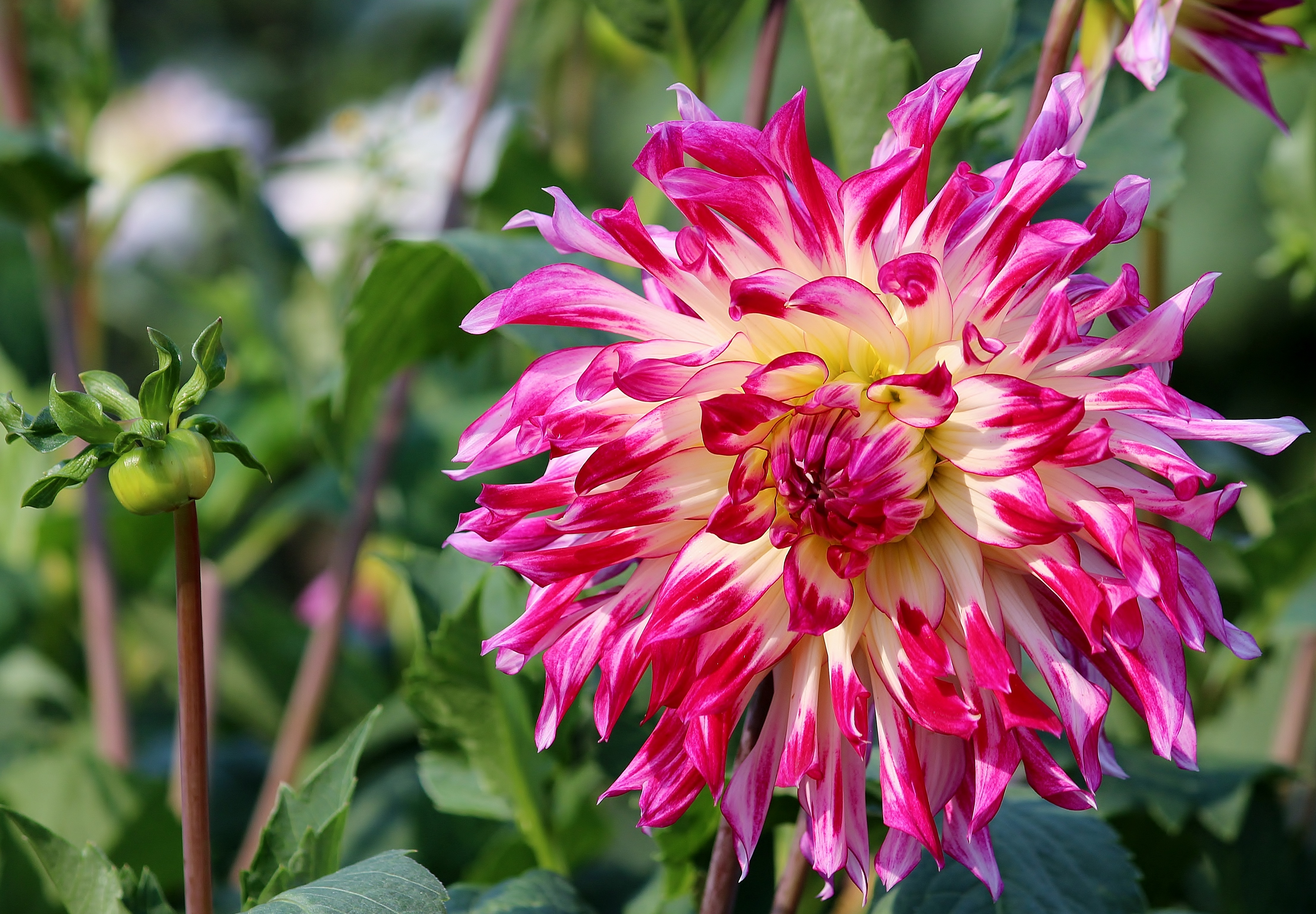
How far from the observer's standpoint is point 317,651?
0.56 metres

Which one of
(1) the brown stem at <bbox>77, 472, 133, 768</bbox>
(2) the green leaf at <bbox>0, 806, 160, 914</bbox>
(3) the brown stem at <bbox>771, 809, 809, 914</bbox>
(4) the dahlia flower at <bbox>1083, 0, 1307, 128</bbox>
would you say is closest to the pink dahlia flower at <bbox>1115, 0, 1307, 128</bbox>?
(4) the dahlia flower at <bbox>1083, 0, 1307, 128</bbox>

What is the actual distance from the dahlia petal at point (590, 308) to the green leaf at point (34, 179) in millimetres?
338

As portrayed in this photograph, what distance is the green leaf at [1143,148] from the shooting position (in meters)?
0.41

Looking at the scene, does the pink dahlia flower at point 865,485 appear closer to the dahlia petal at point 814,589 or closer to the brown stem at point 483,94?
the dahlia petal at point 814,589

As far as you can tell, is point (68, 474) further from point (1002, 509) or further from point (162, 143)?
point (162, 143)

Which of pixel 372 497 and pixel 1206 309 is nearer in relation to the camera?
pixel 372 497

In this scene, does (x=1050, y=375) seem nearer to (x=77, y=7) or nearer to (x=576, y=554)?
(x=576, y=554)

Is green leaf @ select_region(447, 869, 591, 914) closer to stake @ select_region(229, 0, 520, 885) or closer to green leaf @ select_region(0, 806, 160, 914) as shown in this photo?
green leaf @ select_region(0, 806, 160, 914)

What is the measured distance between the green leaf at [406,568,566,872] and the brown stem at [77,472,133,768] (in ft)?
0.87

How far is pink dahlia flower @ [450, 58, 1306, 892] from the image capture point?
0.25 m

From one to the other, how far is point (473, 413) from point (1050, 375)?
490mm

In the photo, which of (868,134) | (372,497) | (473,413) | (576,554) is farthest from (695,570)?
(473,413)

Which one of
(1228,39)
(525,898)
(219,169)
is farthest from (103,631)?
(1228,39)

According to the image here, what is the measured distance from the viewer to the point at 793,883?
31cm
